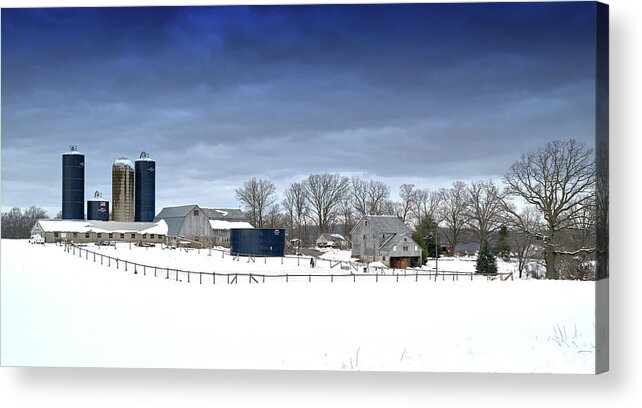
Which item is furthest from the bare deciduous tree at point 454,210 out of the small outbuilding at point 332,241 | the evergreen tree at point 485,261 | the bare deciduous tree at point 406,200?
the small outbuilding at point 332,241

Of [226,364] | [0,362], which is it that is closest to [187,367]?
[226,364]

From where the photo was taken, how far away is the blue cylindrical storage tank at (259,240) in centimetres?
1875

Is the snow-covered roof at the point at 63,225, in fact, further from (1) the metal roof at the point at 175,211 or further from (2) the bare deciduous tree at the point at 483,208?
(2) the bare deciduous tree at the point at 483,208

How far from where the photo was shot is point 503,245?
20500mm

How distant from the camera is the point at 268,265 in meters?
20.3

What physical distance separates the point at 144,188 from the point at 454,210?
9.60 meters

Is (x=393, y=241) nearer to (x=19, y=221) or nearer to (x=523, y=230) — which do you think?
(x=523, y=230)

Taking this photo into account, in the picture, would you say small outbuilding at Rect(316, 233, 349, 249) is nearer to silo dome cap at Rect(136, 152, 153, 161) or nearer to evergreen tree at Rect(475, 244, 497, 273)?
evergreen tree at Rect(475, 244, 497, 273)

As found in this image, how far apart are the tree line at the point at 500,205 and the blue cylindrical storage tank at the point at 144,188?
2250 millimetres

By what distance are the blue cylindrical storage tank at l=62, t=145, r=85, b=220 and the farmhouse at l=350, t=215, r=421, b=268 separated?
778 centimetres

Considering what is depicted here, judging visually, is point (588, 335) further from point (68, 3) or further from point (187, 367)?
point (68, 3)

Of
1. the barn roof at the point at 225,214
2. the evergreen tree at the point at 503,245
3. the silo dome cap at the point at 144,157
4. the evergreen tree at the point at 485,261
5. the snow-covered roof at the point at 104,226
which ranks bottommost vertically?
the evergreen tree at the point at 485,261

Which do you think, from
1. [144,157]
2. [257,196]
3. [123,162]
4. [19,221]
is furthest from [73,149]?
[257,196]

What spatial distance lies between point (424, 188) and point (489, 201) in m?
3.49
